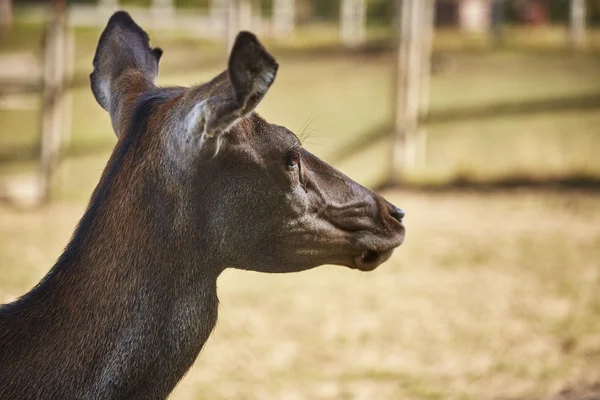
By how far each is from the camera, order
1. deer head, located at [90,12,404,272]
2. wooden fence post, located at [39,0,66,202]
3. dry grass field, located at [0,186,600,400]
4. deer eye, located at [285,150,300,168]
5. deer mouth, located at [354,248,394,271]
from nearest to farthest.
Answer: deer head, located at [90,12,404,272] < deer eye, located at [285,150,300,168] < deer mouth, located at [354,248,394,271] < dry grass field, located at [0,186,600,400] < wooden fence post, located at [39,0,66,202]

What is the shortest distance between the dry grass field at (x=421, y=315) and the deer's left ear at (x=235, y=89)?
2.21 meters

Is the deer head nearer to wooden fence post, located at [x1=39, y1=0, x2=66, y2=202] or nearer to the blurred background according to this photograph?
the blurred background

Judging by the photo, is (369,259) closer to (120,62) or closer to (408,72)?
(120,62)

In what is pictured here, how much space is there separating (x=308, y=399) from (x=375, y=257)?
240 cm

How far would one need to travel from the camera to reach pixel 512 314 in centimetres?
773

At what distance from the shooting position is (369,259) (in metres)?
3.80

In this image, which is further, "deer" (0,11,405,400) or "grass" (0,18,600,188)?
"grass" (0,18,600,188)

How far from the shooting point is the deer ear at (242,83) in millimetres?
2736

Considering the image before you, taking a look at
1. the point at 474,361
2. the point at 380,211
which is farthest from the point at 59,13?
the point at 380,211

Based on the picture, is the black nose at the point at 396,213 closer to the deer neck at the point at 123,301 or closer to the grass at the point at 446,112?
the deer neck at the point at 123,301

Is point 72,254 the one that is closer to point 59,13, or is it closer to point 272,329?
point 272,329

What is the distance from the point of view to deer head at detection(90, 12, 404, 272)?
2.96m

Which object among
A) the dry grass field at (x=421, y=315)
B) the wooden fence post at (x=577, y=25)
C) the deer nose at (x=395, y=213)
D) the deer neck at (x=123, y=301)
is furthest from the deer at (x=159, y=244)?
the wooden fence post at (x=577, y=25)

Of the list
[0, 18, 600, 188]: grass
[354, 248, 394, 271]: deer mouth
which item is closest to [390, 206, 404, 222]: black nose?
[354, 248, 394, 271]: deer mouth
